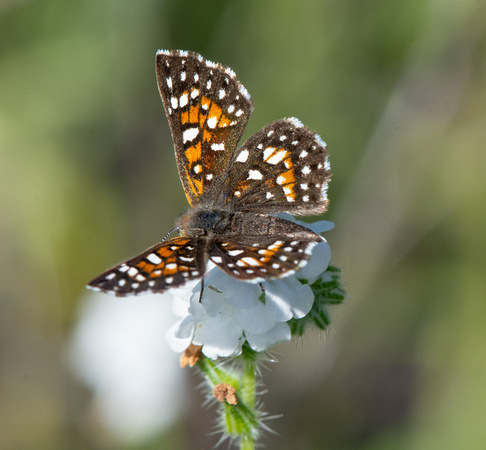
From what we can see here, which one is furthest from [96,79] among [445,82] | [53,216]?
[445,82]

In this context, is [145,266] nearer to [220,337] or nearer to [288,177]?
[220,337]

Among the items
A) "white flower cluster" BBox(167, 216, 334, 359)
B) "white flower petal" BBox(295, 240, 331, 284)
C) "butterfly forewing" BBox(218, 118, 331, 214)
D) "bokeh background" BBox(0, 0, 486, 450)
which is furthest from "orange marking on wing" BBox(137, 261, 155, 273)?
"bokeh background" BBox(0, 0, 486, 450)

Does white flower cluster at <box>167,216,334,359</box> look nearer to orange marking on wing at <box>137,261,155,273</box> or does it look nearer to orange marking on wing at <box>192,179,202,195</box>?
orange marking on wing at <box>137,261,155,273</box>

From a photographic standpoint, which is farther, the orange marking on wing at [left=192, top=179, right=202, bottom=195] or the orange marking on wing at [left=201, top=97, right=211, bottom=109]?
the orange marking on wing at [left=192, top=179, right=202, bottom=195]

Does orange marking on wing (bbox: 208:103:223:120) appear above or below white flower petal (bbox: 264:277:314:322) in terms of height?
above

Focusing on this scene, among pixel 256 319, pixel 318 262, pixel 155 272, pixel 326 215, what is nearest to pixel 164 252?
pixel 155 272

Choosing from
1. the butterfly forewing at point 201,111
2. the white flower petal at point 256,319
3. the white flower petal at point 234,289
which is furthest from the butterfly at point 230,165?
the white flower petal at point 256,319

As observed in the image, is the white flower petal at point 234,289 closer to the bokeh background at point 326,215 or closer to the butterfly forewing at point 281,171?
the butterfly forewing at point 281,171
